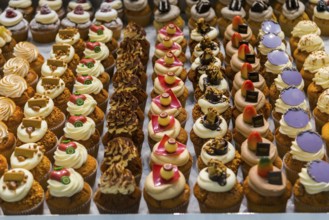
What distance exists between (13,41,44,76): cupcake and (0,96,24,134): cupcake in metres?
0.81

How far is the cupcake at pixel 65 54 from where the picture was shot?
5832 millimetres

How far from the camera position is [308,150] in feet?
14.3

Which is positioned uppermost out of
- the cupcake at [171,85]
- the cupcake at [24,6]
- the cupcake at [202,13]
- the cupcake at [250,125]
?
the cupcake at [250,125]

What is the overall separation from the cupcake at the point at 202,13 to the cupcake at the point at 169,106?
1676 mm

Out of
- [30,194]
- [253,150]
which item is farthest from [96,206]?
[253,150]

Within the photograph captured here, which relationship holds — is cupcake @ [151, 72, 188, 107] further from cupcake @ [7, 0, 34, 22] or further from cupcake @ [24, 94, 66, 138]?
cupcake @ [7, 0, 34, 22]

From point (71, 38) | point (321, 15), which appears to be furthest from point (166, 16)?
point (321, 15)

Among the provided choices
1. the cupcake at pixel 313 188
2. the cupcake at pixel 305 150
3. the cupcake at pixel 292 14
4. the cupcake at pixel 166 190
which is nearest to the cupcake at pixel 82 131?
the cupcake at pixel 166 190

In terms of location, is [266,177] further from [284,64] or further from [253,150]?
[284,64]

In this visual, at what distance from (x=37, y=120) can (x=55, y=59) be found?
1114 millimetres

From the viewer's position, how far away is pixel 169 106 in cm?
500

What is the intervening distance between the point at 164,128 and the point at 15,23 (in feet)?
9.23

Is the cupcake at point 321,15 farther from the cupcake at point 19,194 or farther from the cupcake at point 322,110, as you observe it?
the cupcake at point 19,194

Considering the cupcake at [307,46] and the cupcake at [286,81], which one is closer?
the cupcake at [286,81]
